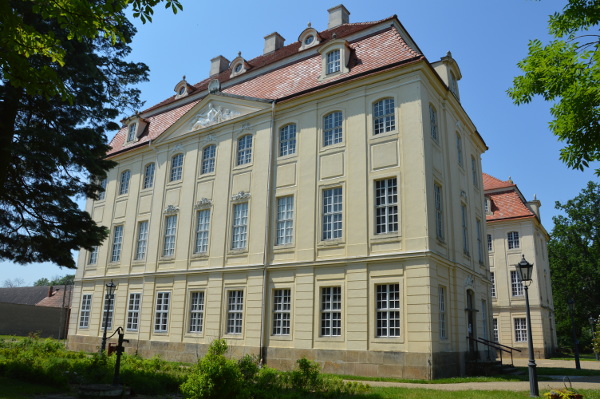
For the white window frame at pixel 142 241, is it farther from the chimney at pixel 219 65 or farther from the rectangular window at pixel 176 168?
the chimney at pixel 219 65

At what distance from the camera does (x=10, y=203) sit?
46.7ft

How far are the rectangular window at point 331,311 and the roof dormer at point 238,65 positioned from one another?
14.8 metres

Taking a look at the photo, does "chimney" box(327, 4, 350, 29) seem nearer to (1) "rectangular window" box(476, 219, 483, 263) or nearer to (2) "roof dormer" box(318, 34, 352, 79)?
(2) "roof dormer" box(318, 34, 352, 79)

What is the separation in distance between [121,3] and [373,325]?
563 inches

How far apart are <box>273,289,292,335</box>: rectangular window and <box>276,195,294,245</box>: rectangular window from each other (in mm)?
2300

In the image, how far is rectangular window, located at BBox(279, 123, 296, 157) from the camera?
22.7m

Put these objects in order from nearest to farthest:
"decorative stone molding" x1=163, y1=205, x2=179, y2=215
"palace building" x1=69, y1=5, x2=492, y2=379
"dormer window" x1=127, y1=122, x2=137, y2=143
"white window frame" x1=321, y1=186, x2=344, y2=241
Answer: "palace building" x1=69, y1=5, x2=492, y2=379 → "white window frame" x1=321, y1=186, x2=344, y2=241 → "decorative stone molding" x1=163, y1=205, x2=179, y2=215 → "dormer window" x1=127, y1=122, x2=137, y2=143

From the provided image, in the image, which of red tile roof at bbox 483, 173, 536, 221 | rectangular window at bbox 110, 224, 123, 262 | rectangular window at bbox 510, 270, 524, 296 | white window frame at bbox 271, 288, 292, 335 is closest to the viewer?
white window frame at bbox 271, 288, 292, 335

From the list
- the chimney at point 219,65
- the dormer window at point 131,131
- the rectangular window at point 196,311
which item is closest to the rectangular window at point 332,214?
the rectangular window at point 196,311

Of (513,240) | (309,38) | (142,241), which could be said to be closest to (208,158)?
(142,241)

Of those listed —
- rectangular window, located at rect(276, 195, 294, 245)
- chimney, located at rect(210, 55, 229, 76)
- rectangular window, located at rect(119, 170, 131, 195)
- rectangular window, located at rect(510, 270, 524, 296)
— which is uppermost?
A: chimney, located at rect(210, 55, 229, 76)

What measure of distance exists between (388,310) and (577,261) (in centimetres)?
3782

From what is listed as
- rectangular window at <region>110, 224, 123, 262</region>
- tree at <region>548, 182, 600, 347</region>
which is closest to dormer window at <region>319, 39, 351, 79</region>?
rectangular window at <region>110, 224, 123, 262</region>

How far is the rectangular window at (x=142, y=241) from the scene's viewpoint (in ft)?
90.0
